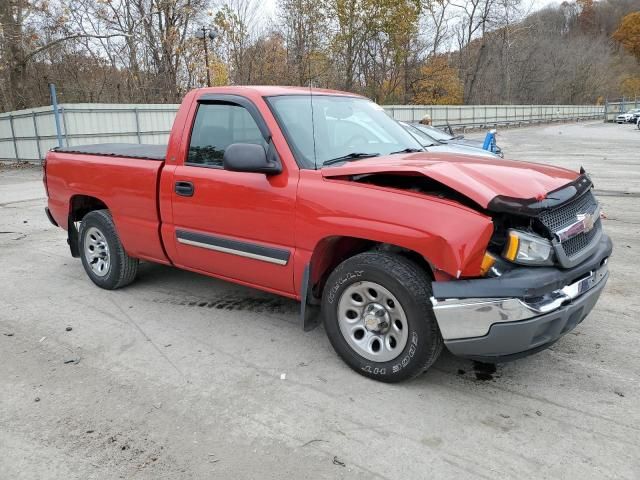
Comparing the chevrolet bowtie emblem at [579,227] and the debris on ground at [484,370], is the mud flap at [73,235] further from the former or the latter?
the chevrolet bowtie emblem at [579,227]

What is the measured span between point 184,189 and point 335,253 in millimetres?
1417

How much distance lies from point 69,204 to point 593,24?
12155 centimetres

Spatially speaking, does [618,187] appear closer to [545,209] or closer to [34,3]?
[545,209]

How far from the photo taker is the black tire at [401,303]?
312cm

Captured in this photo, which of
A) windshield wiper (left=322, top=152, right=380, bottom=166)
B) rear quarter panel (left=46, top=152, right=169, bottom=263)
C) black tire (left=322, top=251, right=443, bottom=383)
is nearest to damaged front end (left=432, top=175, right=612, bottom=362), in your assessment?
black tire (left=322, top=251, right=443, bottom=383)

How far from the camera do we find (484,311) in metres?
2.91

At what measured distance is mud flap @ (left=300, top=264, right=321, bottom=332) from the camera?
11.8 feet

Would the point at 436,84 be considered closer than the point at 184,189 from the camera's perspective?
No

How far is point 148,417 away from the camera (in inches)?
124

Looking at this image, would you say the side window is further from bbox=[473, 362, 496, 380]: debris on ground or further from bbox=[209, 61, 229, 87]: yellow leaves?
bbox=[209, 61, 229, 87]: yellow leaves

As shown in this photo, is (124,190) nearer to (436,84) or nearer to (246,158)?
(246,158)

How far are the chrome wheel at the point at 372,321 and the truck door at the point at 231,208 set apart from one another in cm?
52

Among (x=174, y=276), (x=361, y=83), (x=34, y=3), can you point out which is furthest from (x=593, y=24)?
(x=174, y=276)

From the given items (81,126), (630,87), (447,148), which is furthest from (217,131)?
(630,87)
